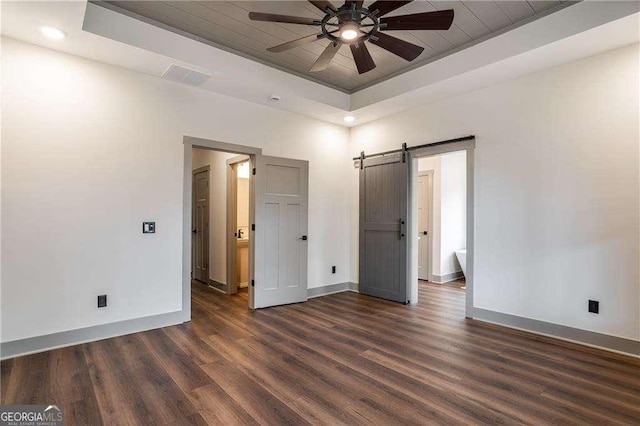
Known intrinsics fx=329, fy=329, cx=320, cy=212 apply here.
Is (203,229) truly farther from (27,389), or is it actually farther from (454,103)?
(454,103)

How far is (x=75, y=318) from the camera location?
10.3 feet

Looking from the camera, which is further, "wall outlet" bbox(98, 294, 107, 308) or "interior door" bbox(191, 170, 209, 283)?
"interior door" bbox(191, 170, 209, 283)

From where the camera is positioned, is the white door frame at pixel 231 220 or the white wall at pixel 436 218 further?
the white wall at pixel 436 218

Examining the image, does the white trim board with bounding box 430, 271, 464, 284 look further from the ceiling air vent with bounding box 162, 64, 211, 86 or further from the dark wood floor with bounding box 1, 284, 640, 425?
the ceiling air vent with bounding box 162, 64, 211, 86

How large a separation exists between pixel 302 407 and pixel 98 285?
2449 mm

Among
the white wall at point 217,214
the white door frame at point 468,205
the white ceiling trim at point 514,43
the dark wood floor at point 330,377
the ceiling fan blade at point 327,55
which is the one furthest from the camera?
the white wall at point 217,214

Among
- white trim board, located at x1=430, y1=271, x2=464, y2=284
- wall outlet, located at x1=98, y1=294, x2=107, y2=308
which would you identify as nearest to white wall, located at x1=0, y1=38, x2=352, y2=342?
wall outlet, located at x1=98, y1=294, x2=107, y2=308

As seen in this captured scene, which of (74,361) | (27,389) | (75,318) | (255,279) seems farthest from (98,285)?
(255,279)

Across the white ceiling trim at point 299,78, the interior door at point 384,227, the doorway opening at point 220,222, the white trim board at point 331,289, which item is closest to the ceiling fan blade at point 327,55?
the white ceiling trim at point 299,78

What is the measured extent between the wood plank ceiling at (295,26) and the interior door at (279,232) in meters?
1.41

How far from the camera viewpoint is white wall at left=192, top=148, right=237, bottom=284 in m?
5.35

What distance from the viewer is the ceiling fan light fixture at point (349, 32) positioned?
2.56m

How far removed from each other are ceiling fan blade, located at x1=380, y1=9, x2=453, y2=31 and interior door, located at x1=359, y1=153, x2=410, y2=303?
7.56 ft

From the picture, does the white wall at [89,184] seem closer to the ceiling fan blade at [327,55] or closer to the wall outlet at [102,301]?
the wall outlet at [102,301]
